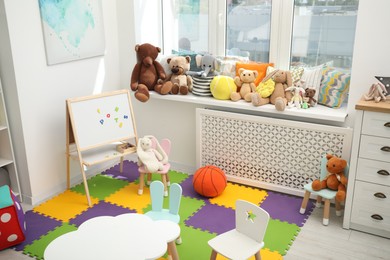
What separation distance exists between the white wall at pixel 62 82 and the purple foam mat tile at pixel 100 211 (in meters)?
0.47

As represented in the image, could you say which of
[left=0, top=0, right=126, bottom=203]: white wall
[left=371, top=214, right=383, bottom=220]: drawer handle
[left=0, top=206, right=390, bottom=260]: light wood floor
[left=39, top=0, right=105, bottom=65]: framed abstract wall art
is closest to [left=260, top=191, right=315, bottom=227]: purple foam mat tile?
[left=0, top=206, right=390, bottom=260]: light wood floor

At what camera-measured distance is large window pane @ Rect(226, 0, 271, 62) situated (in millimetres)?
3705

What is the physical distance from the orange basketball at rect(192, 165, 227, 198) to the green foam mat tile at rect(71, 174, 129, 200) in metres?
0.71

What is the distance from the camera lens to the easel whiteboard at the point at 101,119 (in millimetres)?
3395

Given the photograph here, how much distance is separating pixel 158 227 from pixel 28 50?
1739 millimetres

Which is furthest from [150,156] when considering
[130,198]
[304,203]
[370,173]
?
[370,173]

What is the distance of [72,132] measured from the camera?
3.50m

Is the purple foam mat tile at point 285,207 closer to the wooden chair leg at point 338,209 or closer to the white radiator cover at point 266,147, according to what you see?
the white radiator cover at point 266,147

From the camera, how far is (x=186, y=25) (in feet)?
13.5

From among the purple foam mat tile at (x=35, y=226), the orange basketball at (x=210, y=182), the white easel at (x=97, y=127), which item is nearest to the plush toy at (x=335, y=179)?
the orange basketball at (x=210, y=182)

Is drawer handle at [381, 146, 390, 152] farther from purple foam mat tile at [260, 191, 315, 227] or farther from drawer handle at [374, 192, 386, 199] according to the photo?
purple foam mat tile at [260, 191, 315, 227]

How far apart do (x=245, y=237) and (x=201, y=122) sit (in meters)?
1.53

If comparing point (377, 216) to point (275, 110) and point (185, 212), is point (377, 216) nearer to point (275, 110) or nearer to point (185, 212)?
point (275, 110)


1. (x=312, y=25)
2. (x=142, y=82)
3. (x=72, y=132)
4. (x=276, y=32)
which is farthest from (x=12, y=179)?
(x=312, y=25)
